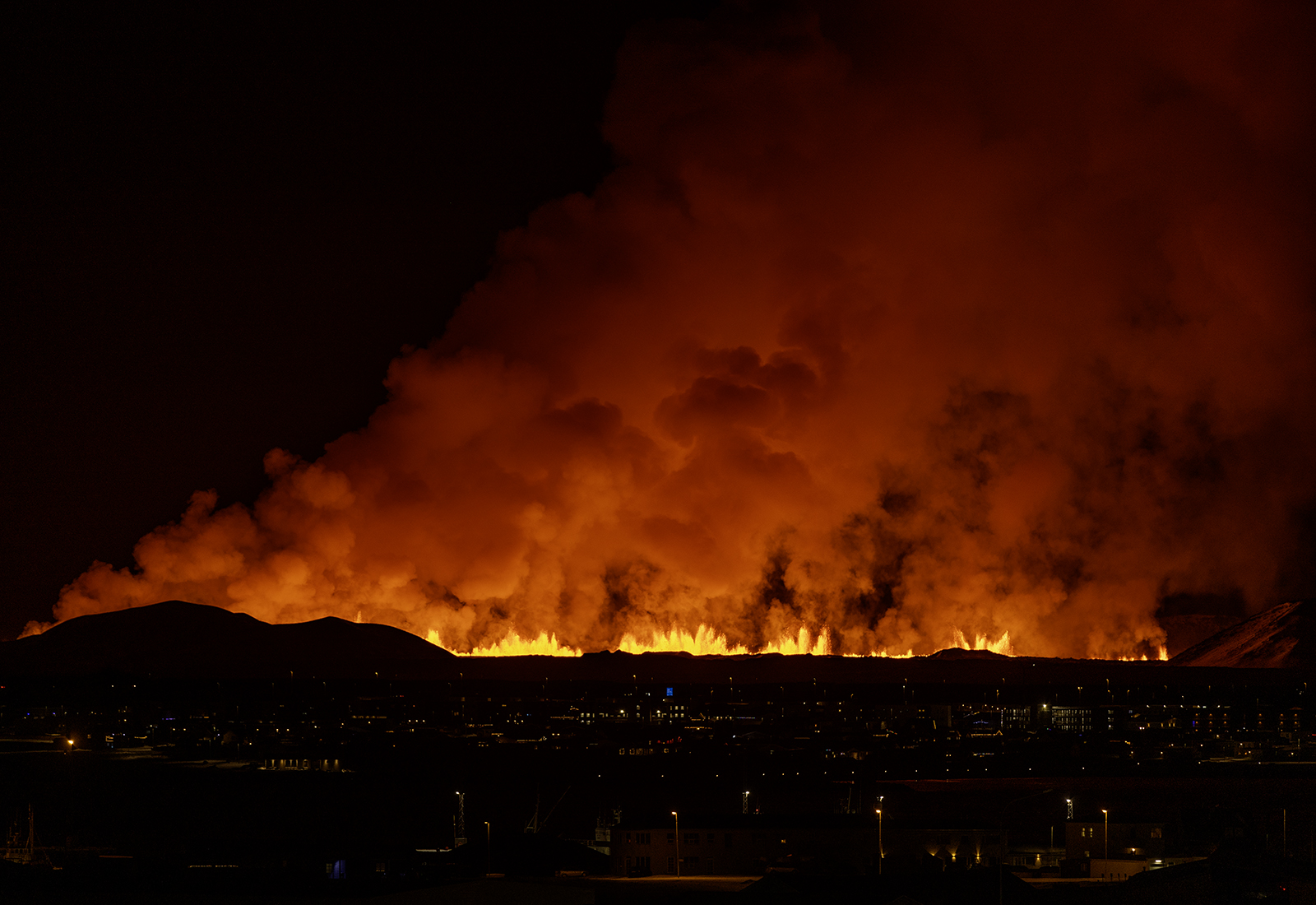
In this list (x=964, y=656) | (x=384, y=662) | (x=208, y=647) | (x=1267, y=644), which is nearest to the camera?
(x=964, y=656)

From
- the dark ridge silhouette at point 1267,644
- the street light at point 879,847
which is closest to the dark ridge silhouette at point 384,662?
the dark ridge silhouette at point 1267,644

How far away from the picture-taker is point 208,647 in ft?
373

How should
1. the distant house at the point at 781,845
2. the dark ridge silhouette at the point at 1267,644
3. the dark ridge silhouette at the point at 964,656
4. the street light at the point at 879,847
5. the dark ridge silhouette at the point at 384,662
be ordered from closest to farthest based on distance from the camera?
1. the street light at the point at 879,847
2. the distant house at the point at 781,845
3. the dark ridge silhouette at the point at 964,656
4. the dark ridge silhouette at the point at 384,662
5. the dark ridge silhouette at the point at 1267,644

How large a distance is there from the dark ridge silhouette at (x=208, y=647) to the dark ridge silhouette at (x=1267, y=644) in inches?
2261

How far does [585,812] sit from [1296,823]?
24990 millimetres

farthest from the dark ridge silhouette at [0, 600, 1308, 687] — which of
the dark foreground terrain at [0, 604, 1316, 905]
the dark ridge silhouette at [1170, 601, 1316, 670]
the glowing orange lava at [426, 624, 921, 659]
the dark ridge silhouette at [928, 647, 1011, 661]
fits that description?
the dark ridge silhouette at [1170, 601, 1316, 670]

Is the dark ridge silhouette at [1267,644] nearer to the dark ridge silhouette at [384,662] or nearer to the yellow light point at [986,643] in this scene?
the dark ridge silhouette at [384,662]

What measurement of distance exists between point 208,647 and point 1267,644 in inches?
3121

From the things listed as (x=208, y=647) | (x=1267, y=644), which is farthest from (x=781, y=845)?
(x=1267, y=644)

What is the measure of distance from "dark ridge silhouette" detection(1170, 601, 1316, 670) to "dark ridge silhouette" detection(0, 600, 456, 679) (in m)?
57.4

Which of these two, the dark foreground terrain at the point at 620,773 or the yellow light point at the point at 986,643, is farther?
the yellow light point at the point at 986,643

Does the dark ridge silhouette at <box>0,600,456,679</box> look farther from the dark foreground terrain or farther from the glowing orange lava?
the glowing orange lava

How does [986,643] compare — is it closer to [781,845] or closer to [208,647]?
[208,647]

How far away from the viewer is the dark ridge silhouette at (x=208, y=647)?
358 ft
